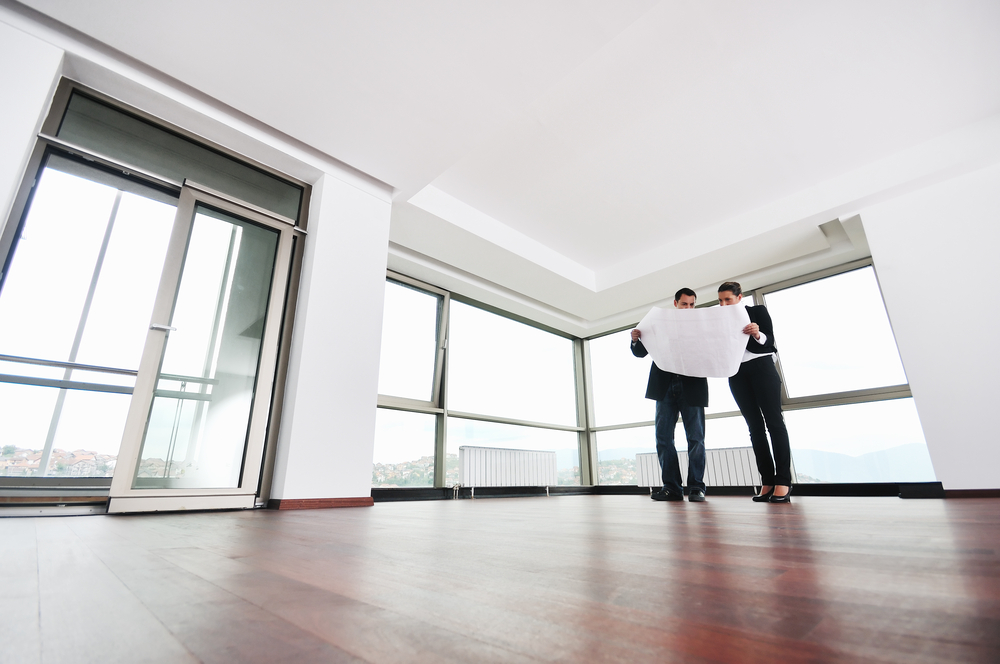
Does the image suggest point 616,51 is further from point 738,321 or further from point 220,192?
point 220,192

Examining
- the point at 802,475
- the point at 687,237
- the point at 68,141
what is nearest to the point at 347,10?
the point at 68,141

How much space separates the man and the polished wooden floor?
191 cm

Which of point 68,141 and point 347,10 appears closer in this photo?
point 347,10

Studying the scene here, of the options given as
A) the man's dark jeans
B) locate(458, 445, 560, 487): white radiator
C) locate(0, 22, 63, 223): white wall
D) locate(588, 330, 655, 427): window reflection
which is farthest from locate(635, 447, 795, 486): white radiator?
locate(0, 22, 63, 223): white wall

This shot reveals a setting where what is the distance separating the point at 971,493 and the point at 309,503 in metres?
4.24

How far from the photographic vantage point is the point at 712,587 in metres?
0.53

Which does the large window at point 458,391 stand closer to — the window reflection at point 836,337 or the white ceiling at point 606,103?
the white ceiling at point 606,103

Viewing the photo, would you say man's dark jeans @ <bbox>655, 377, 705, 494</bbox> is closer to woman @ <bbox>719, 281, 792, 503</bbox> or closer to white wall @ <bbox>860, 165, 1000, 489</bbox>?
woman @ <bbox>719, 281, 792, 503</bbox>

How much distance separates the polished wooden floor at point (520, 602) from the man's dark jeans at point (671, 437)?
1956mm

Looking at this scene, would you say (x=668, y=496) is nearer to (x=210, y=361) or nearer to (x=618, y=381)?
(x=210, y=361)

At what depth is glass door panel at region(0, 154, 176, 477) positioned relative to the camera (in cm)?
247

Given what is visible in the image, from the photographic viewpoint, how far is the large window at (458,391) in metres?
4.82

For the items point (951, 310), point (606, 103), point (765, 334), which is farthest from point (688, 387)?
point (951, 310)

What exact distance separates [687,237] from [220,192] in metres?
4.31
